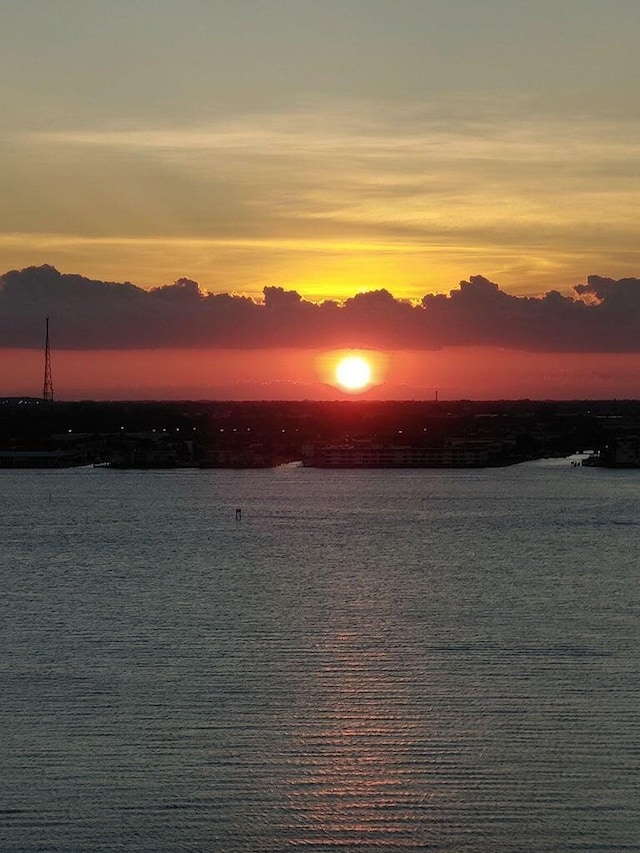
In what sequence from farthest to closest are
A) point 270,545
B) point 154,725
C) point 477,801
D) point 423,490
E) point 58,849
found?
point 423,490
point 270,545
point 154,725
point 477,801
point 58,849

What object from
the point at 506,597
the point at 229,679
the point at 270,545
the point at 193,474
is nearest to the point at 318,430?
the point at 193,474

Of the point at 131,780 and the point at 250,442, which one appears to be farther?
the point at 250,442

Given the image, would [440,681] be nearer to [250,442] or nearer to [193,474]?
[193,474]

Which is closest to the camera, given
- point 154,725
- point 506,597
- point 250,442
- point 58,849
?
point 58,849

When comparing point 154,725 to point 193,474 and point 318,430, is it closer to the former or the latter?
point 193,474

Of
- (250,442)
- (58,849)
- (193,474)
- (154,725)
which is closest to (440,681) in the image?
(154,725)

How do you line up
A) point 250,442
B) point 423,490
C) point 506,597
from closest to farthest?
point 506,597, point 423,490, point 250,442
